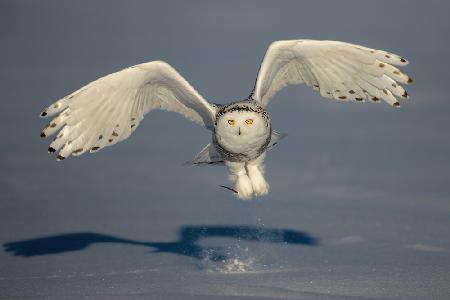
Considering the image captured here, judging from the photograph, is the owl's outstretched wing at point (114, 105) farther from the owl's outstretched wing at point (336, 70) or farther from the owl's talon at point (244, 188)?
the owl's outstretched wing at point (336, 70)

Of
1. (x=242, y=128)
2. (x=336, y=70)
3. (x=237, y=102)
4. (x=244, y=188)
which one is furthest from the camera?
(x=244, y=188)

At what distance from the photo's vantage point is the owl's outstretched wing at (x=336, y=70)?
15.5m

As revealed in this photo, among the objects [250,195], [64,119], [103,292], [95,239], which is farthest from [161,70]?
[95,239]

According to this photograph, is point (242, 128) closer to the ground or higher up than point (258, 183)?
higher up

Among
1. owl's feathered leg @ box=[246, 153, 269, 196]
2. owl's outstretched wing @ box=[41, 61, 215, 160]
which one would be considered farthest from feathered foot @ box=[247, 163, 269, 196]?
owl's outstretched wing @ box=[41, 61, 215, 160]

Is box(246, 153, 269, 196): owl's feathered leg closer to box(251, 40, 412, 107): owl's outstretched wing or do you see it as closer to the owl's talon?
the owl's talon

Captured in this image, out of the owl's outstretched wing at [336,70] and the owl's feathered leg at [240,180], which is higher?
the owl's outstretched wing at [336,70]

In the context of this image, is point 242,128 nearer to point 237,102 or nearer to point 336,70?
point 237,102

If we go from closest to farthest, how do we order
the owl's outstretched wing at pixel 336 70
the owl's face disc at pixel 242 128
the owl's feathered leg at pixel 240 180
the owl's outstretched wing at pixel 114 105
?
the owl's outstretched wing at pixel 114 105, the owl's face disc at pixel 242 128, the owl's outstretched wing at pixel 336 70, the owl's feathered leg at pixel 240 180

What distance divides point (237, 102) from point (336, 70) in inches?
95.2

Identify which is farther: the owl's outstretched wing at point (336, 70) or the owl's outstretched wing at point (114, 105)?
the owl's outstretched wing at point (336, 70)

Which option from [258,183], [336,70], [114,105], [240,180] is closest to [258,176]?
[258,183]

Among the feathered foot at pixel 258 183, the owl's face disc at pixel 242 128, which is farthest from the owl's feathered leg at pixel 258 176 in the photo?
the owl's face disc at pixel 242 128

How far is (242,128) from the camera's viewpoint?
49.3 feet
